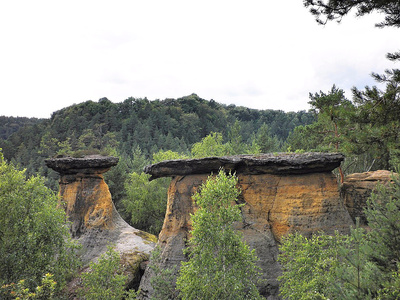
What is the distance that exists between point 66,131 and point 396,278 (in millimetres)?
73638

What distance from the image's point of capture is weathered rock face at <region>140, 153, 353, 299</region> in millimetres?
15992

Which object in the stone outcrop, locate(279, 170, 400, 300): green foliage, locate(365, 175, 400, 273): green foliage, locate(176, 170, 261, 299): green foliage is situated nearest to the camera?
locate(279, 170, 400, 300): green foliage

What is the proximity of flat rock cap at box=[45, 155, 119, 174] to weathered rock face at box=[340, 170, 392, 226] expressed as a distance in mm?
16656

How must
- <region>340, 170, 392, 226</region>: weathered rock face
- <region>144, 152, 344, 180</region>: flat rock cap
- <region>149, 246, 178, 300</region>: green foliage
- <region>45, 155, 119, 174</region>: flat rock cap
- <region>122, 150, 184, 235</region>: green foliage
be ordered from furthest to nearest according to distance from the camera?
<region>122, 150, 184, 235</region>: green foliage, <region>45, 155, 119, 174</region>: flat rock cap, <region>340, 170, 392, 226</region>: weathered rock face, <region>144, 152, 344, 180</region>: flat rock cap, <region>149, 246, 178, 300</region>: green foliage

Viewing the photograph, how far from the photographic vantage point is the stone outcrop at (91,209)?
2258cm

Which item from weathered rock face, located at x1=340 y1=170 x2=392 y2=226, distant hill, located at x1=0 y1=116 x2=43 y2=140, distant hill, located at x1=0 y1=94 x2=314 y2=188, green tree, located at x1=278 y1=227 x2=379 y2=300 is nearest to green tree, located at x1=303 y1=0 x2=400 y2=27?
green tree, located at x1=278 y1=227 x2=379 y2=300

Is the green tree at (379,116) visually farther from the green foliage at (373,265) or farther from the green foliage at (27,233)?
the green foliage at (27,233)

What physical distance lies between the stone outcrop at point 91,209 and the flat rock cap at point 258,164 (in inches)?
265

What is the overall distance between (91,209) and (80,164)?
3.58 m

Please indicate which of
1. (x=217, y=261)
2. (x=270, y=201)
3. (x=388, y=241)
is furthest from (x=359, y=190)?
(x=217, y=261)

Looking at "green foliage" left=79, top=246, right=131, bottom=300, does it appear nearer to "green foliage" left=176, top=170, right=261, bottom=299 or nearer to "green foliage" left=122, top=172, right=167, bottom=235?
"green foliage" left=176, top=170, right=261, bottom=299

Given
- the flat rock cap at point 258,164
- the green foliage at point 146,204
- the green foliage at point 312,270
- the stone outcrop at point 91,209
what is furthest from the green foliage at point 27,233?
the green foliage at point 146,204

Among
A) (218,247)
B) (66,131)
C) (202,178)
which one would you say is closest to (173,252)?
(202,178)

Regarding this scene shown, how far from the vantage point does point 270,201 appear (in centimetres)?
1712
